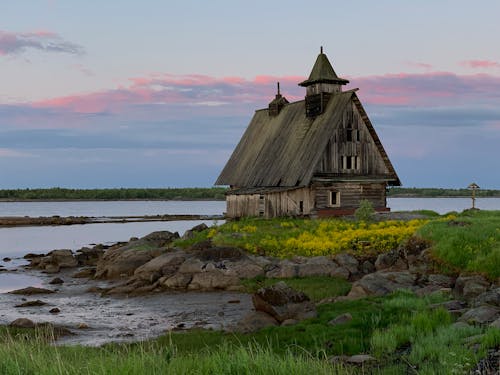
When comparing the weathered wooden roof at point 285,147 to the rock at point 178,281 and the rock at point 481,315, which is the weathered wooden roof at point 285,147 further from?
the rock at point 481,315

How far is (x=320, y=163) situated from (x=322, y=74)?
25.6 ft

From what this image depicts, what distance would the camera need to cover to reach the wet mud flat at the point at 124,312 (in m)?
21.6

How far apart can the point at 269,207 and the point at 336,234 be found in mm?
13134

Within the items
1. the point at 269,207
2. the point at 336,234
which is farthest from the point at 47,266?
the point at 336,234

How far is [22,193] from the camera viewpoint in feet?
540

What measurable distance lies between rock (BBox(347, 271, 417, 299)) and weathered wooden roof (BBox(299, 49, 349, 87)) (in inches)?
940

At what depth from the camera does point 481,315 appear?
53.7 feet

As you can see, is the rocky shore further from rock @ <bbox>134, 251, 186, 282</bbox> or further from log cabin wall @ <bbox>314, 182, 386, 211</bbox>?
→ log cabin wall @ <bbox>314, 182, 386, 211</bbox>

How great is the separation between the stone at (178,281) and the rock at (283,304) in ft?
36.6

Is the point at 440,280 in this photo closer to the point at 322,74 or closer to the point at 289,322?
the point at 289,322

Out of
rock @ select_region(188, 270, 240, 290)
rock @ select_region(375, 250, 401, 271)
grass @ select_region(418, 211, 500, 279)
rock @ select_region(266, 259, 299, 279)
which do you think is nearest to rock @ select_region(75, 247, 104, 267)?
rock @ select_region(188, 270, 240, 290)

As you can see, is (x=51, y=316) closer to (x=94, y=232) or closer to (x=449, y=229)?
(x=449, y=229)

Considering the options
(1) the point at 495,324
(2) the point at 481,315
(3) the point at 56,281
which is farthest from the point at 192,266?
(1) the point at 495,324

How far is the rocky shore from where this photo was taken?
1948cm
